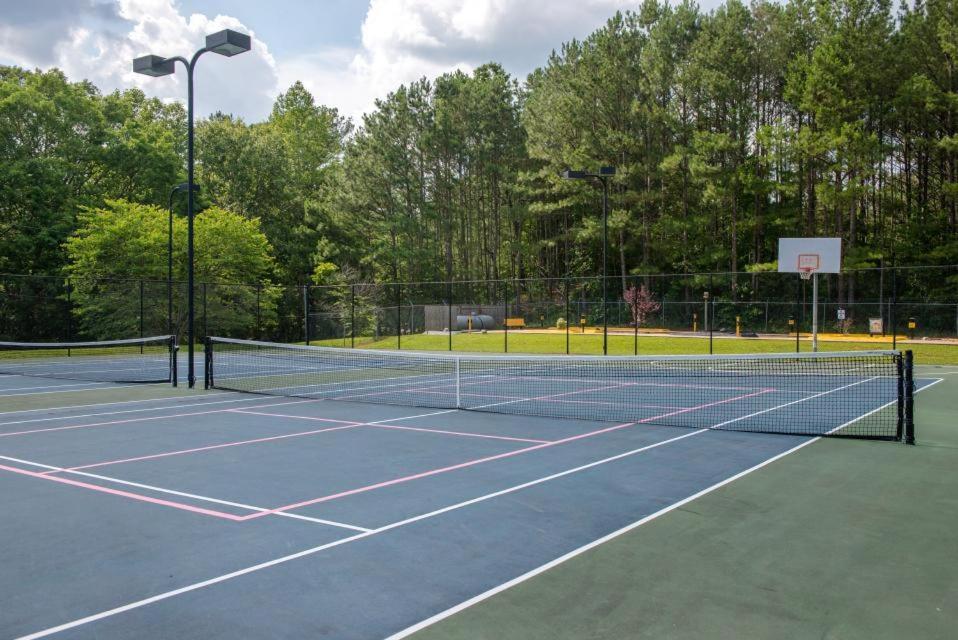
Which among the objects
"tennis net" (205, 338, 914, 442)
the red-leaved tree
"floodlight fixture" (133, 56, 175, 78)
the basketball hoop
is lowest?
"tennis net" (205, 338, 914, 442)

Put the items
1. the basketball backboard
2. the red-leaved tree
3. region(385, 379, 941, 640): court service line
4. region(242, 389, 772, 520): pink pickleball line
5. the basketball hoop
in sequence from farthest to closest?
the red-leaved tree
the basketball backboard
the basketball hoop
region(242, 389, 772, 520): pink pickleball line
region(385, 379, 941, 640): court service line

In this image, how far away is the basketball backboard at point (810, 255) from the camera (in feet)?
96.8

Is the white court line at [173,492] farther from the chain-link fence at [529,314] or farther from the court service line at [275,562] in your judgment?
the chain-link fence at [529,314]

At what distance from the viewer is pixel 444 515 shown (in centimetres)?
666

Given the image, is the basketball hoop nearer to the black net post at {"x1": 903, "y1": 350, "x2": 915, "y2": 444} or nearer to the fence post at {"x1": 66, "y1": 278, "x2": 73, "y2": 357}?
the black net post at {"x1": 903, "y1": 350, "x2": 915, "y2": 444}

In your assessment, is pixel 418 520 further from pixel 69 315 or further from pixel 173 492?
pixel 69 315

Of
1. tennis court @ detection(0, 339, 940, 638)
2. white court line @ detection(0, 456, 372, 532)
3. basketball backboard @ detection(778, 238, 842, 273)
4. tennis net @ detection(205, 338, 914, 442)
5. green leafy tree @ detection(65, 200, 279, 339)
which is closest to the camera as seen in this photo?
tennis court @ detection(0, 339, 940, 638)

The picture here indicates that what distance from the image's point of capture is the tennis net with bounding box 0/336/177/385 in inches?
808

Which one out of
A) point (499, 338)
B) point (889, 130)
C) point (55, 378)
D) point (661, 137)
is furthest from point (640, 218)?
point (55, 378)

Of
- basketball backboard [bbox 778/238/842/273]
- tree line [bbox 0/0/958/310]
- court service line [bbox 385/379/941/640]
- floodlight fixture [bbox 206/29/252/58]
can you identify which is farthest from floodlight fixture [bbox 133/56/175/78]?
basketball backboard [bbox 778/238/842/273]

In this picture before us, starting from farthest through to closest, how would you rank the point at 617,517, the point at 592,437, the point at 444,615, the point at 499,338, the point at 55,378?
1. the point at 499,338
2. the point at 55,378
3. the point at 592,437
4. the point at 617,517
5. the point at 444,615

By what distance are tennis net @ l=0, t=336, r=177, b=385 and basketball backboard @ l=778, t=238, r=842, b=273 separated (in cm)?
2322

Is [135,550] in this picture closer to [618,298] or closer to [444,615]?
[444,615]

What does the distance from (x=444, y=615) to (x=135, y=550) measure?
107 inches
